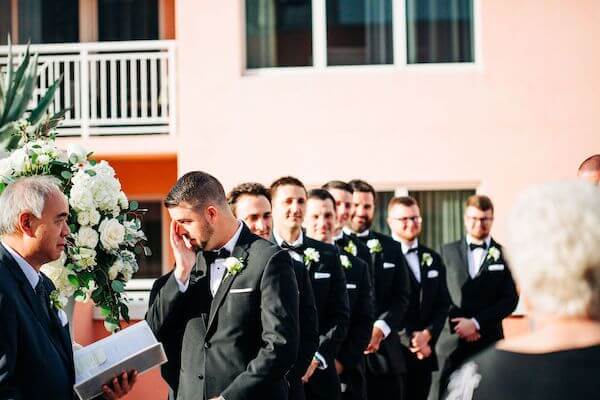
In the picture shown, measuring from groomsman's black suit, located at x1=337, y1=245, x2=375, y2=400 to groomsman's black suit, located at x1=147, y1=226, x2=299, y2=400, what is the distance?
10.0ft

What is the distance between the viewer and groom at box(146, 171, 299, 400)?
5832 millimetres

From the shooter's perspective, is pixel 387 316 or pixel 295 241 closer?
pixel 295 241

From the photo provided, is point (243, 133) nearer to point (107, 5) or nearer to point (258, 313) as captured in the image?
point (107, 5)

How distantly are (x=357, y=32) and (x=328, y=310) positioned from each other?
743 cm

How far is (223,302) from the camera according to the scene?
6004 millimetres

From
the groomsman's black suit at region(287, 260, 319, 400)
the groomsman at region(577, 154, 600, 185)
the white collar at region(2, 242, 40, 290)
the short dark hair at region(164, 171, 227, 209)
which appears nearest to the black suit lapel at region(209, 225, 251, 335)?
the short dark hair at region(164, 171, 227, 209)

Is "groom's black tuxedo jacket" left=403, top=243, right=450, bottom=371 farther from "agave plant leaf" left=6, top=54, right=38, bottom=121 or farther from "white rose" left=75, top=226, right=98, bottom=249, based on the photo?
"agave plant leaf" left=6, top=54, right=38, bottom=121

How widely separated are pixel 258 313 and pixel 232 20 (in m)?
9.47

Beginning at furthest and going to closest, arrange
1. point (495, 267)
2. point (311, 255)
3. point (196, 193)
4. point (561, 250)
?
1. point (495, 267)
2. point (311, 255)
3. point (196, 193)
4. point (561, 250)

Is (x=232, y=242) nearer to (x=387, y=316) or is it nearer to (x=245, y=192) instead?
(x=245, y=192)

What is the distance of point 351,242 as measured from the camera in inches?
400

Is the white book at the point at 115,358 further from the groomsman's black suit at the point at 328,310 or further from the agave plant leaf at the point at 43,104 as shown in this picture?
the agave plant leaf at the point at 43,104

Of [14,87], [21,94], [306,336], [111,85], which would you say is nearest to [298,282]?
[306,336]

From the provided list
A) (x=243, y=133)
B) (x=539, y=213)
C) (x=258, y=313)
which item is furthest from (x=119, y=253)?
(x=243, y=133)
